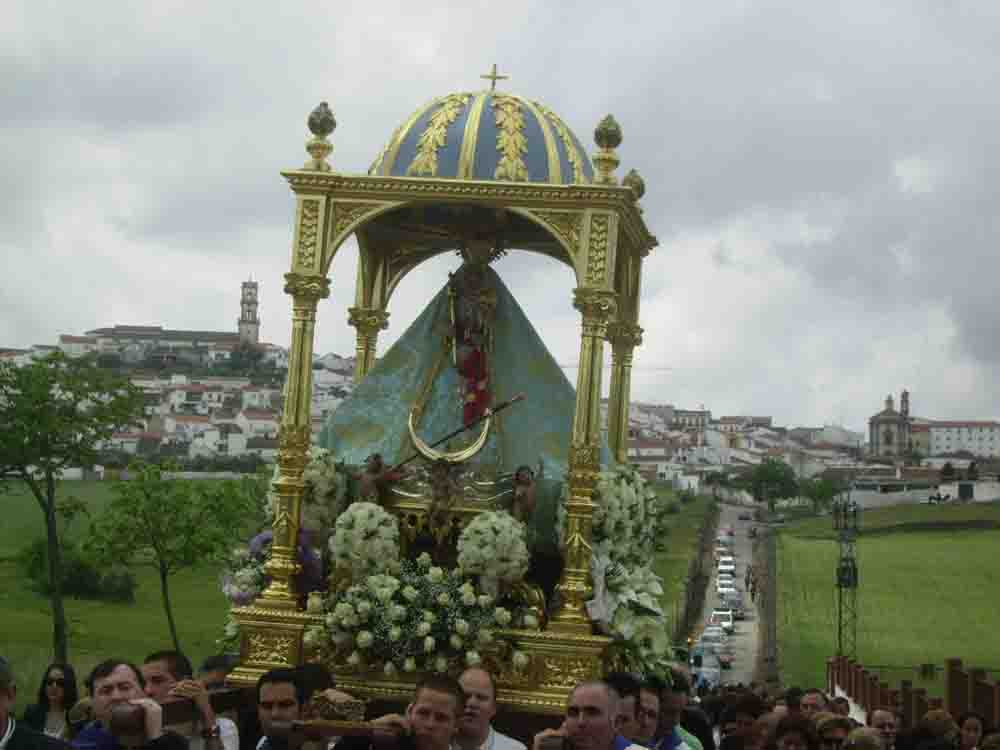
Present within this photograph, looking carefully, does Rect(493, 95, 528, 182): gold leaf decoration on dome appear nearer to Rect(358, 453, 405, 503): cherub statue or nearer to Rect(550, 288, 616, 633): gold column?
Rect(550, 288, 616, 633): gold column

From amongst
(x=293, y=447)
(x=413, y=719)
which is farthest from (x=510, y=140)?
(x=413, y=719)

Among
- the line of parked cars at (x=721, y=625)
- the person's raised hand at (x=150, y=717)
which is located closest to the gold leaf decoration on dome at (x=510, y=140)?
the person's raised hand at (x=150, y=717)

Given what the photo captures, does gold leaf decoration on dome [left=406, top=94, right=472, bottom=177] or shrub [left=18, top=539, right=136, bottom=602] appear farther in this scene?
shrub [left=18, top=539, right=136, bottom=602]

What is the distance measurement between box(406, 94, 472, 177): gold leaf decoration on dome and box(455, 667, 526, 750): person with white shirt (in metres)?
9.13

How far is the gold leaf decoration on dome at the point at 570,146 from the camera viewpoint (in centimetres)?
1803

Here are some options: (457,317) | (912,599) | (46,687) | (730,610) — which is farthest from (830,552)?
(46,687)

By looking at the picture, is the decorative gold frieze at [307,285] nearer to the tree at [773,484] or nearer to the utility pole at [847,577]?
the utility pole at [847,577]

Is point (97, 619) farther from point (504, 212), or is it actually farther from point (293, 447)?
point (293, 447)

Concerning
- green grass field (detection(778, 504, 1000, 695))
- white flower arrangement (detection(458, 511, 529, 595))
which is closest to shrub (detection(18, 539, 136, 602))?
green grass field (detection(778, 504, 1000, 695))

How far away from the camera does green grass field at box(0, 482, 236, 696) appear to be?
1586 inches

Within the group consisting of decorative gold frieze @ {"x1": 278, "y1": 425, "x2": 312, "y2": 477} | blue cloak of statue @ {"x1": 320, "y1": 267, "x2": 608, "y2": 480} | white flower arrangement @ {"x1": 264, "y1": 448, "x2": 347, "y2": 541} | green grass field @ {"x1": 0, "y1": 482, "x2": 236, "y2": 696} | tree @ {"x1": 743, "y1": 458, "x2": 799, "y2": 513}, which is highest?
tree @ {"x1": 743, "y1": 458, "x2": 799, "y2": 513}

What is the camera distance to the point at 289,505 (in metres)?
17.7

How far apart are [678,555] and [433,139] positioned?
93.0 metres

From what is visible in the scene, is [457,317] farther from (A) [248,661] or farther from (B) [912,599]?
(B) [912,599]
